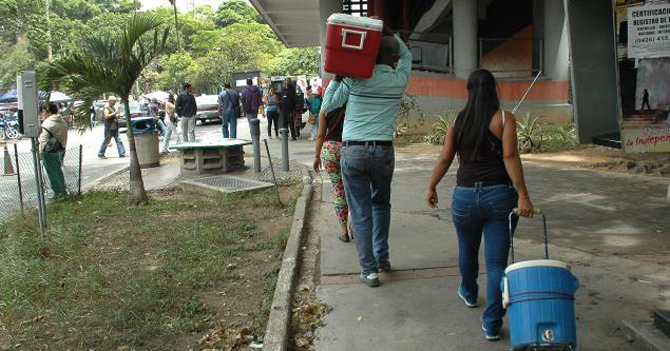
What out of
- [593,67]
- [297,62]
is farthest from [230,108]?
A: [297,62]

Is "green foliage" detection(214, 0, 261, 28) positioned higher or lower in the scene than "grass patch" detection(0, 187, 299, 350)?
higher

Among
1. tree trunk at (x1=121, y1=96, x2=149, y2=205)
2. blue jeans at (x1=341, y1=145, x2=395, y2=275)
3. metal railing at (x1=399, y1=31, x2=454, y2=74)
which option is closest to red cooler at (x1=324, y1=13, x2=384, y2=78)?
blue jeans at (x1=341, y1=145, x2=395, y2=275)

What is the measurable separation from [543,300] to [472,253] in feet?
3.25

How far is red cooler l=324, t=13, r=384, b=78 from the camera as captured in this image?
442 centimetres

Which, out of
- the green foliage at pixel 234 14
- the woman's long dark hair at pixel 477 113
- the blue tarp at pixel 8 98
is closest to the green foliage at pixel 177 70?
the blue tarp at pixel 8 98

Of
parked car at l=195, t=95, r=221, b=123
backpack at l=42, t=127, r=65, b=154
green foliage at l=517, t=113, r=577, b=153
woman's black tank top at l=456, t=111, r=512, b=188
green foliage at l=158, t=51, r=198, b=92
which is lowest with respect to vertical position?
green foliage at l=517, t=113, r=577, b=153

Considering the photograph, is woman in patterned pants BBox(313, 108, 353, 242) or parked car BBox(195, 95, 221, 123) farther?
parked car BBox(195, 95, 221, 123)

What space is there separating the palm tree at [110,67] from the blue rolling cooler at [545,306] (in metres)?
7.09

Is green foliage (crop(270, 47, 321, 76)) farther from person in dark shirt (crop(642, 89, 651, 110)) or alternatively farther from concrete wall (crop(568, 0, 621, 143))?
person in dark shirt (crop(642, 89, 651, 110))

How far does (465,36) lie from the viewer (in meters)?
17.3

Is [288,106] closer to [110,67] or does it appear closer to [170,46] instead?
[110,67]

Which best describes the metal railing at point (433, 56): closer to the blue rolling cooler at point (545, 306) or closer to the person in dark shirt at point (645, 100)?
the person in dark shirt at point (645, 100)

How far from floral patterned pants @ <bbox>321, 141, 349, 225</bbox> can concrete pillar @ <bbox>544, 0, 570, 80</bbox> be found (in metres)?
13.4

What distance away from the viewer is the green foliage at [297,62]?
71625 millimetres
